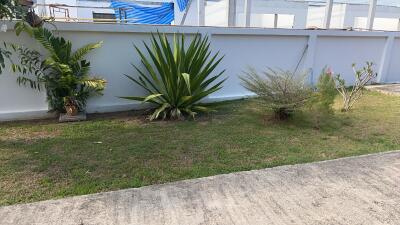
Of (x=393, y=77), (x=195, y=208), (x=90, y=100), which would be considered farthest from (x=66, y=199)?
(x=393, y=77)

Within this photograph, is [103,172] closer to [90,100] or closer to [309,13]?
[90,100]

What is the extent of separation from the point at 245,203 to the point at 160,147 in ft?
5.36

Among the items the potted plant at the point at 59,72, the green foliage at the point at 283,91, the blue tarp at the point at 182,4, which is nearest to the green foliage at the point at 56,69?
the potted plant at the point at 59,72

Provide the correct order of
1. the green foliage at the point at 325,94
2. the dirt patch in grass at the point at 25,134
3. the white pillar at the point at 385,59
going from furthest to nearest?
1. the white pillar at the point at 385,59
2. the green foliage at the point at 325,94
3. the dirt patch in grass at the point at 25,134

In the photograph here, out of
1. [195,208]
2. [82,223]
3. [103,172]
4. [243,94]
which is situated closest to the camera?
[82,223]

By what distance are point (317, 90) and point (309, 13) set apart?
10538 mm

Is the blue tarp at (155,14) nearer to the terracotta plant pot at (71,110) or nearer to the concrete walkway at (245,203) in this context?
the terracotta plant pot at (71,110)

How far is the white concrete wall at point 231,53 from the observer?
17.6 ft

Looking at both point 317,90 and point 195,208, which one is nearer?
point 195,208

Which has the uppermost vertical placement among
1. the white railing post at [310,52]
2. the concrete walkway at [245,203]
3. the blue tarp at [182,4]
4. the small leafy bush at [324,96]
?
the blue tarp at [182,4]

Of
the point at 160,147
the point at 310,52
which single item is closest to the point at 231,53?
the point at 310,52

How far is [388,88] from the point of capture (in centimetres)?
843

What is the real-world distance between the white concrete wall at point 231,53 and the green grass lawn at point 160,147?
462 millimetres

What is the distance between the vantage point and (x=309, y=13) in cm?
1441
